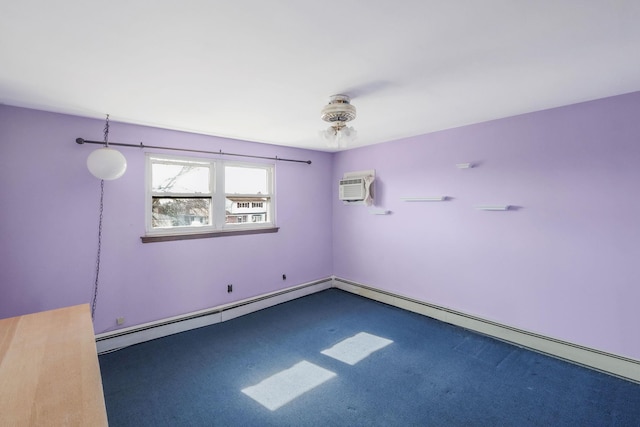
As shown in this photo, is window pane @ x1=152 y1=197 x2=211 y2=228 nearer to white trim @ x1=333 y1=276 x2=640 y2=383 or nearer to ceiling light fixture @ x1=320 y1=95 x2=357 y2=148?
ceiling light fixture @ x1=320 y1=95 x2=357 y2=148

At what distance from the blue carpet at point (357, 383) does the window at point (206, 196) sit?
1.26m

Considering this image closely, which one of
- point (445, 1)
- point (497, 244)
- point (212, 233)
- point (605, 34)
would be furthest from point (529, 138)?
point (212, 233)

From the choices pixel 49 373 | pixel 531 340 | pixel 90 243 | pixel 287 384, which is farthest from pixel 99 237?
pixel 531 340

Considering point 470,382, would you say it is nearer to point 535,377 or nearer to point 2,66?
point 535,377

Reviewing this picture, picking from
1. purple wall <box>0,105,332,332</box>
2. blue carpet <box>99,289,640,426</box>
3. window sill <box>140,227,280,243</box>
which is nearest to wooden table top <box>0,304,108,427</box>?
blue carpet <box>99,289,640,426</box>

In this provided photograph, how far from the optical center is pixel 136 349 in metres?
2.89

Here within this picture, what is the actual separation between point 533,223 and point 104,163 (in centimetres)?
402

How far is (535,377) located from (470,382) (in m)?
0.58

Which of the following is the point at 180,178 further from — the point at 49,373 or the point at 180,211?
the point at 49,373

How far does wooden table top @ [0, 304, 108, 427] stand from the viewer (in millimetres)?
1000

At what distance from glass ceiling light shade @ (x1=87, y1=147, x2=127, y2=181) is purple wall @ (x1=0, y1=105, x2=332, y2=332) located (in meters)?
0.38

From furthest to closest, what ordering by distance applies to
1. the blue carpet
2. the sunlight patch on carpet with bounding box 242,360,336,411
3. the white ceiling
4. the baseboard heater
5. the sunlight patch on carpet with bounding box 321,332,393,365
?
the baseboard heater, the sunlight patch on carpet with bounding box 321,332,393,365, the sunlight patch on carpet with bounding box 242,360,336,411, the blue carpet, the white ceiling

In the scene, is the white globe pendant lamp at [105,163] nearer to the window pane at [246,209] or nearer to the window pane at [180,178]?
the window pane at [180,178]

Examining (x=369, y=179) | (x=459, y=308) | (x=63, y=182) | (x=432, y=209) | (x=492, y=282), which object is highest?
(x=369, y=179)
